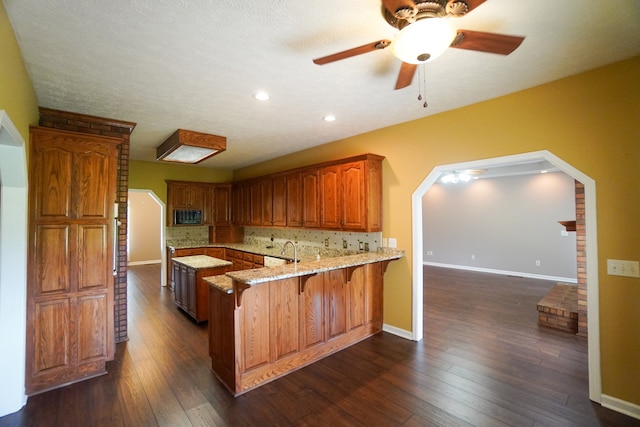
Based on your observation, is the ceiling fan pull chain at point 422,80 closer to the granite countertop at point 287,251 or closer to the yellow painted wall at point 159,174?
the granite countertop at point 287,251

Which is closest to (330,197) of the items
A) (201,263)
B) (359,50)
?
(201,263)

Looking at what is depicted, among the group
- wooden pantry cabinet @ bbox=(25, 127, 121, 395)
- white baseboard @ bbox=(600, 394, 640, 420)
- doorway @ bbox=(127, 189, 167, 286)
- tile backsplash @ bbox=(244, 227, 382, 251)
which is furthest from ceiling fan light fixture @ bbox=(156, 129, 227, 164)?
doorway @ bbox=(127, 189, 167, 286)

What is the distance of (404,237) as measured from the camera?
12.1 ft

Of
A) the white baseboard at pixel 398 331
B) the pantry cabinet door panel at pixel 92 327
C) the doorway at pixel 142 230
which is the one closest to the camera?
the pantry cabinet door panel at pixel 92 327

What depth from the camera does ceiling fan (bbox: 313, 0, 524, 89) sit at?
132 cm

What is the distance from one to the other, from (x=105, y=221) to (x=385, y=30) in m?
3.12

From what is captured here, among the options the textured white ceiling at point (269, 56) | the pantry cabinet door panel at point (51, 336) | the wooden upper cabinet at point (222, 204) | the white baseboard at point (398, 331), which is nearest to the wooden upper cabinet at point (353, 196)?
the textured white ceiling at point (269, 56)

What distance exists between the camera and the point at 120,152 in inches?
146

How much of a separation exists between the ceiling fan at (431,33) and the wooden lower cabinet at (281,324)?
83.2 inches

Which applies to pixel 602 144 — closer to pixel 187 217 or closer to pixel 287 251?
pixel 287 251

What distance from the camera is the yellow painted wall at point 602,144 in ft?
7.23

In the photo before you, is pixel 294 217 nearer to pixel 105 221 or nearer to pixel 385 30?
pixel 105 221

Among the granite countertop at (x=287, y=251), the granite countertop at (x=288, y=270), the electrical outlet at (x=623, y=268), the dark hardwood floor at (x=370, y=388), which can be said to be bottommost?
the dark hardwood floor at (x=370, y=388)

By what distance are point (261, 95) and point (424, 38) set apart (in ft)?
6.06
